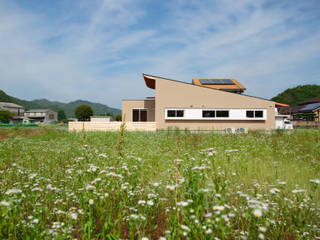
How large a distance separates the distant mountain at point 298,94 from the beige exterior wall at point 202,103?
61780mm

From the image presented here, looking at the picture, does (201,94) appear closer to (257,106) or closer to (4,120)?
(257,106)

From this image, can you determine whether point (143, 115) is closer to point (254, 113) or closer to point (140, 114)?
point (140, 114)

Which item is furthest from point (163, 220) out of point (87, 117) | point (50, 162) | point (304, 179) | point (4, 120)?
point (4, 120)

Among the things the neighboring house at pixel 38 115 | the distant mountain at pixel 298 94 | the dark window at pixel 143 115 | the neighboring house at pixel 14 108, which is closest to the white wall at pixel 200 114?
the dark window at pixel 143 115

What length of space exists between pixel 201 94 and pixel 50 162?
1539 cm

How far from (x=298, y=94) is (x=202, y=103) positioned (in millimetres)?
70314

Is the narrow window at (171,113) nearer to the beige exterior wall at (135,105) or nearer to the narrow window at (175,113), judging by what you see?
the narrow window at (175,113)

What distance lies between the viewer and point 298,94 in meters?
68.9

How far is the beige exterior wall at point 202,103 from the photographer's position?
1762 cm

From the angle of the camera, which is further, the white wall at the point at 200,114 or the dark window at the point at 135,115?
the dark window at the point at 135,115

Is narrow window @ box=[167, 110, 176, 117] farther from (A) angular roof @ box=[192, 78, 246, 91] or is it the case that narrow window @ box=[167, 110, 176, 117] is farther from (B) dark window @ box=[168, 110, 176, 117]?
(A) angular roof @ box=[192, 78, 246, 91]

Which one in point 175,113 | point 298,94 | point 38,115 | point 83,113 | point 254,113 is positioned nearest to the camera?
point 254,113

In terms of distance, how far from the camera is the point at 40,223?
6.30 feet

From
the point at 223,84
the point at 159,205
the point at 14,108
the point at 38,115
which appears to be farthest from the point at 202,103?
the point at 14,108
